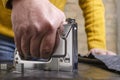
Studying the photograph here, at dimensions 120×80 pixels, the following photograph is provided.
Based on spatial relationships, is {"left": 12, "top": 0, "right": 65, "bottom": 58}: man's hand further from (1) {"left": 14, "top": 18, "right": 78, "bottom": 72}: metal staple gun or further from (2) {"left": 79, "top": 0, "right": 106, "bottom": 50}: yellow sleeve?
(2) {"left": 79, "top": 0, "right": 106, "bottom": 50}: yellow sleeve

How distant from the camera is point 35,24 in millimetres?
371

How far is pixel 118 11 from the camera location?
2.51 m

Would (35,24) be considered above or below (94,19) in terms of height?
below

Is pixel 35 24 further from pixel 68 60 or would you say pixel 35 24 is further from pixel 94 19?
pixel 94 19

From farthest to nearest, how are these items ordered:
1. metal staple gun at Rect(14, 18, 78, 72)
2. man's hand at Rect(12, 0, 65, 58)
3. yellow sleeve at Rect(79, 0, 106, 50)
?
1. yellow sleeve at Rect(79, 0, 106, 50)
2. metal staple gun at Rect(14, 18, 78, 72)
3. man's hand at Rect(12, 0, 65, 58)

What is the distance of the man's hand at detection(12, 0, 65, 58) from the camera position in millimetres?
374

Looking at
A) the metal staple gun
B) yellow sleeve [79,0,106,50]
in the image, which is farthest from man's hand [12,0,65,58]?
yellow sleeve [79,0,106,50]

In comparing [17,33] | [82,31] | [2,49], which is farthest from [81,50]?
[17,33]

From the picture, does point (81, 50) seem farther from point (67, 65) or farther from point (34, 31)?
point (34, 31)

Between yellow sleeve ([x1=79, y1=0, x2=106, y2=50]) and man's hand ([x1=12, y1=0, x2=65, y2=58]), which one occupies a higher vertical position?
yellow sleeve ([x1=79, y1=0, x2=106, y2=50])

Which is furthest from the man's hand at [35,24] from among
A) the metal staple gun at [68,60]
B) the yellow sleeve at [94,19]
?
the yellow sleeve at [94,19]

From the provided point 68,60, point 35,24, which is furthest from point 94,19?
point 35,24

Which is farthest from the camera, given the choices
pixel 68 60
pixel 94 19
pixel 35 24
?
pixel 94 19

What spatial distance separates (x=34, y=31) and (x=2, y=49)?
2.04ft
